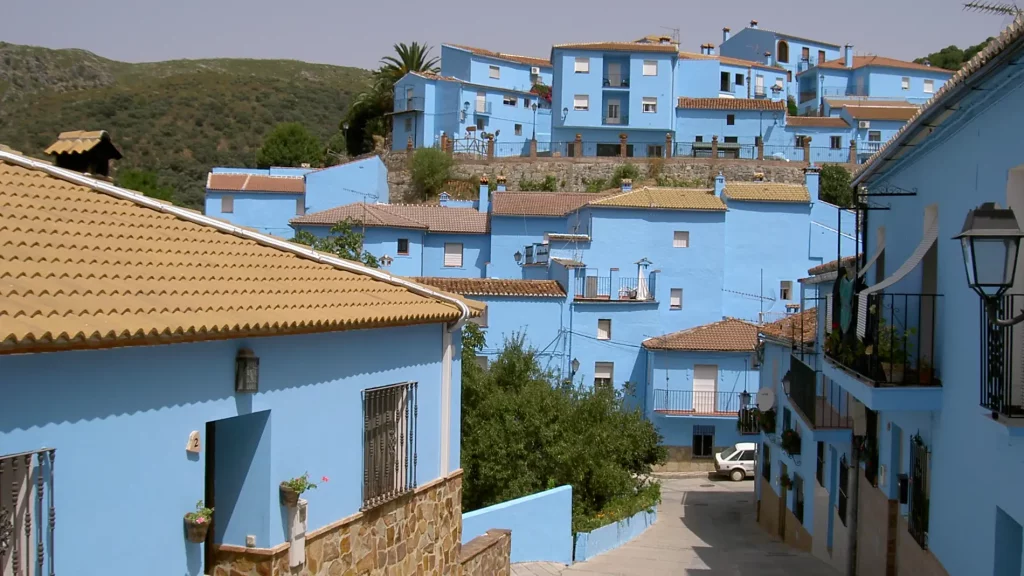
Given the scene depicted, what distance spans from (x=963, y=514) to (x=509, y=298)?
83.5 feet

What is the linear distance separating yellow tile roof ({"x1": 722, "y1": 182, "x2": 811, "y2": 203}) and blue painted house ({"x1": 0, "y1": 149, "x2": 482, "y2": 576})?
3172 cm

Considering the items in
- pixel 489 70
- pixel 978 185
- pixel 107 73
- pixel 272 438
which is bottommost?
pixel 272 438

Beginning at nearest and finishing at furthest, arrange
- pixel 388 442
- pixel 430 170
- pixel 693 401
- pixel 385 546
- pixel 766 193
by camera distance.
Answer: pixel 385 546 < pixel 388 442 < pixel 693 401 < pixel 766 193 < pixel 430 170

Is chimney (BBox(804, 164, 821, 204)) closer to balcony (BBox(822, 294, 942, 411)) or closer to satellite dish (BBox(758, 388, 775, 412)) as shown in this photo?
satellite dish (BBox(758, 388, 775, 412))

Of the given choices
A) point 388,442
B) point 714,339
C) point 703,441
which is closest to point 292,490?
point 388,442

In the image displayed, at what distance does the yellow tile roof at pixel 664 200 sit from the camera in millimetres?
39812

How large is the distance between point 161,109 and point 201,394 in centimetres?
8283

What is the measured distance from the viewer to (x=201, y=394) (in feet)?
25.2

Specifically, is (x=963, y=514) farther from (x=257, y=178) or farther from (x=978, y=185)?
(x=257, y=178)

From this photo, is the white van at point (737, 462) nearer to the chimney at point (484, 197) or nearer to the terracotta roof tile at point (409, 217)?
the terracotta roof tile at point (409, 217)

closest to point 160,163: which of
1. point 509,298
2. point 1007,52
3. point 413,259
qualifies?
point 413,259

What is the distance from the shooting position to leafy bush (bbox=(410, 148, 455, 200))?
178ft

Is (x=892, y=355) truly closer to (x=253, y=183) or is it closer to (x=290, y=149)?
(x=253, y=183)

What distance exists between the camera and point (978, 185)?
9133 mm
